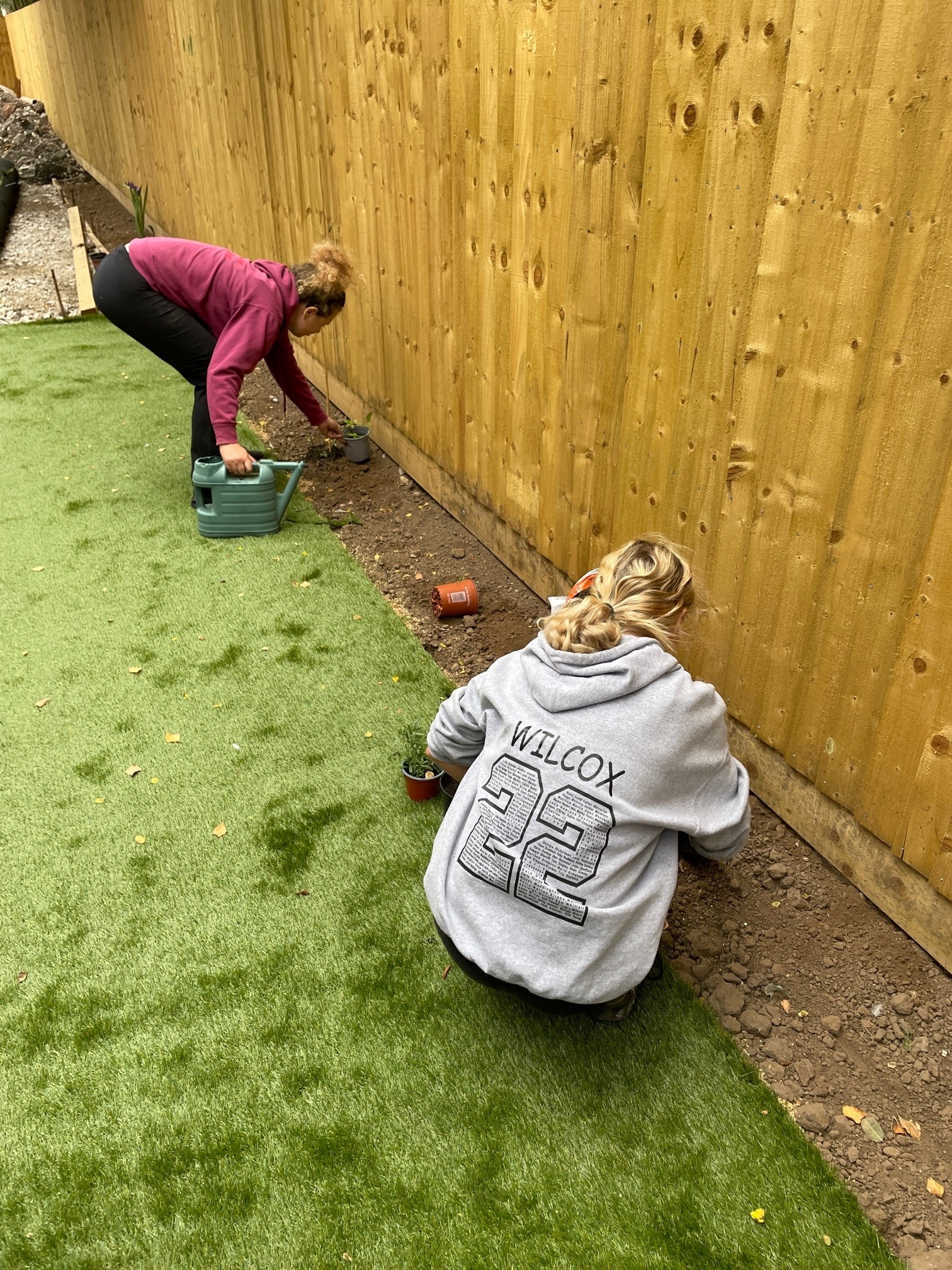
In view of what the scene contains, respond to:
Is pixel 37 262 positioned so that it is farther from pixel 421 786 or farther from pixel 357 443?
pixel 421 786

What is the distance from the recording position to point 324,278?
13.8 feet

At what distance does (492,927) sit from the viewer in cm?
196

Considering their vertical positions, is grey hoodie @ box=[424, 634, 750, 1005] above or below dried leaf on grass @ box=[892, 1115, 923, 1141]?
above

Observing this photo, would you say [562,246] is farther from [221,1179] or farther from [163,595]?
[221,1179]

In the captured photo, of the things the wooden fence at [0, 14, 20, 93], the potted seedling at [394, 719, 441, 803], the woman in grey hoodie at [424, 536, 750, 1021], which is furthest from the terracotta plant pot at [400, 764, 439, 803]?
the wooden fence at [0, 14, 20, 93]

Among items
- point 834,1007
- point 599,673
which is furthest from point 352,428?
point 834,1007

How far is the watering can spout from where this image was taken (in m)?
4.26

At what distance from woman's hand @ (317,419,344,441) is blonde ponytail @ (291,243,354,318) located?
653mm

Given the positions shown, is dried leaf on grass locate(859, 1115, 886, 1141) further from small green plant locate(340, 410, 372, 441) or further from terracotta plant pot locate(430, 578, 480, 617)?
small green plant locate(340, 410, 372, 441)

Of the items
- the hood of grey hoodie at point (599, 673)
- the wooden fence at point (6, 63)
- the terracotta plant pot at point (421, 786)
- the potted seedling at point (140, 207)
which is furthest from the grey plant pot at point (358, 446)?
the wooden fence at point (6, 63)

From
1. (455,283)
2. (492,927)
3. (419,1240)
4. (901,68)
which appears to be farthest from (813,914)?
(455,283)

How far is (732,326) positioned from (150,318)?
2972 mm

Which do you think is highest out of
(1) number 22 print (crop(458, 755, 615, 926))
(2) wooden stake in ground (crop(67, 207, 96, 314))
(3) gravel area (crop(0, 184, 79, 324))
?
(1) number 22 print (crop(458, 755, 615, 926))

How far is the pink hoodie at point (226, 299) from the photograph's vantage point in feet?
13.5
